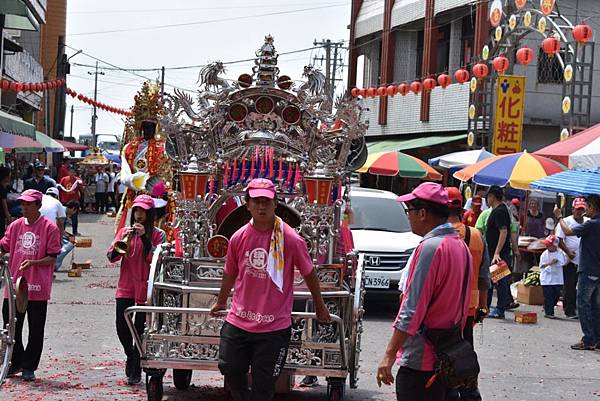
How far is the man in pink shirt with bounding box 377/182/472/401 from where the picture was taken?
231 inches

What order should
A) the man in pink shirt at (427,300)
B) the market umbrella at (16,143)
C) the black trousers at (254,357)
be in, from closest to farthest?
the man in pink shirt at (427,300), the black trousers at (254,357), the market umbrella at (16,143)

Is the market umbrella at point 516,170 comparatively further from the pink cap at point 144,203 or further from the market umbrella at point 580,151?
the pink cap at point 144,203

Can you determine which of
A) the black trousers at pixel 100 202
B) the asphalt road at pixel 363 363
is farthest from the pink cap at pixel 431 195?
the black trousers at pixel 100 202

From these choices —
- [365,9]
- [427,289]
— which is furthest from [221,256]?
[365,9]

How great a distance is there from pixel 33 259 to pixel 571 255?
920 centimetres

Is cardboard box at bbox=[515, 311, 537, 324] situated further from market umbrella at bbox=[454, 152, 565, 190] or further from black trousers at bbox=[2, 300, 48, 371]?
black trousers at bbox=[2, 300, 48, 371]

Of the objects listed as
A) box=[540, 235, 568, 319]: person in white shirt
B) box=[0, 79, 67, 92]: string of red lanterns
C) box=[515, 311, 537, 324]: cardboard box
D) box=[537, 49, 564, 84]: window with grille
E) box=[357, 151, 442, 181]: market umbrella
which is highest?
box=[537, 49, 564, 84]: window with grille

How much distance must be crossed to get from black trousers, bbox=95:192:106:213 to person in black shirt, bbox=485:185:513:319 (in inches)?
1116

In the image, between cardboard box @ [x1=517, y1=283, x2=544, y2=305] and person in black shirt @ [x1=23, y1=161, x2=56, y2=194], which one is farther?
person in black shirt @ [x1=23, y1=161, x2=56, y2=194]

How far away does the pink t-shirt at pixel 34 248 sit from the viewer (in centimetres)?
957

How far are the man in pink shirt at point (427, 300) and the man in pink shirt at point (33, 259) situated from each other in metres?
4.59

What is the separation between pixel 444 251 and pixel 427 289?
0.24 metres

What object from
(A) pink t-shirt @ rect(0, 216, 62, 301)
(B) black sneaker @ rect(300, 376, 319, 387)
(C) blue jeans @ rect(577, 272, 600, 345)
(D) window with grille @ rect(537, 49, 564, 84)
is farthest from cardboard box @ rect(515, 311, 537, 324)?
(D) window with grille @ rect(537, 49, 564, 84)

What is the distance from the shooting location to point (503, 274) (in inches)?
516
